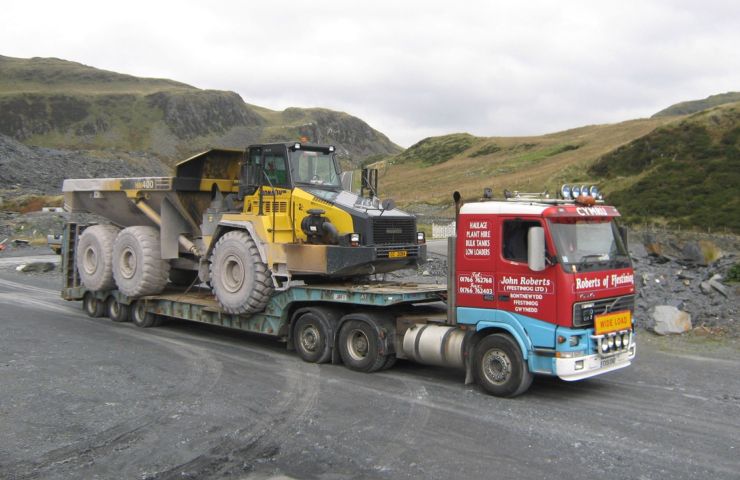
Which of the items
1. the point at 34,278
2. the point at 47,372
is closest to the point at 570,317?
the point at 47,372

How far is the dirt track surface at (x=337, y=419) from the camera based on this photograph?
6.48 metres

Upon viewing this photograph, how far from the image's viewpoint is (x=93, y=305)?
1602 centimetres

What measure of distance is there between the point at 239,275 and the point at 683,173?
3452 centimetres

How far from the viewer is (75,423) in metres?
7.74

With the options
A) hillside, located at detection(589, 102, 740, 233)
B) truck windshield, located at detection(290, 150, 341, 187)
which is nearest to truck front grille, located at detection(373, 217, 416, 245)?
truck windshield, located at detection(290, 150, 341, 187)

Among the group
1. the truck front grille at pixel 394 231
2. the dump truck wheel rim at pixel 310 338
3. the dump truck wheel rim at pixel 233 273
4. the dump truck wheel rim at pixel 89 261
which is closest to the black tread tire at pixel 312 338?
the dump truck wheel rim at pixel 310 338

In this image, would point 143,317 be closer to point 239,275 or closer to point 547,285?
point 239,275

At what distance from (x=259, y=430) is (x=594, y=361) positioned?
4.21 m

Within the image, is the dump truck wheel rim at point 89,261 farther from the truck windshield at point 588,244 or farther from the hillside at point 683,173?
the hillside at point 683,173

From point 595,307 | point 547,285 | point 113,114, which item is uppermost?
point 113,114

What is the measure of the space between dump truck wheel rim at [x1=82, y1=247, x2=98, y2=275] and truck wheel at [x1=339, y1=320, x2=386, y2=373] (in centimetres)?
778

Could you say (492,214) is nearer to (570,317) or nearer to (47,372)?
(570,317)

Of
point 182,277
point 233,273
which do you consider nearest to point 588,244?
point 233,273

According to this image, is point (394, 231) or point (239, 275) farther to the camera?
point (239, 275)
